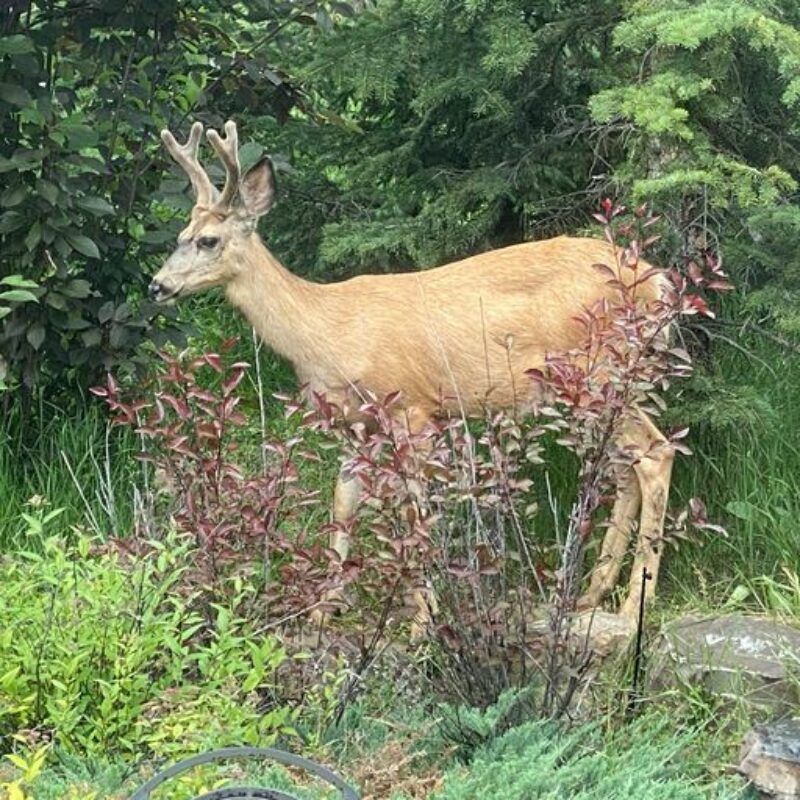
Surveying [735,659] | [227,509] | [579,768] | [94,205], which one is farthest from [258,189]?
[579,768]

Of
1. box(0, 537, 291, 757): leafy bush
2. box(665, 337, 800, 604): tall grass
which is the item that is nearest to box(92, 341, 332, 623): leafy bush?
box(0, 537, 291, 757): leafy bush

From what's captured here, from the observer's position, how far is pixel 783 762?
15.7 ft

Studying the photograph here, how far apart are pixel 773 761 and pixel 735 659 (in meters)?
0.89

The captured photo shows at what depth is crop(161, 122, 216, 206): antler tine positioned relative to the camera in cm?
652

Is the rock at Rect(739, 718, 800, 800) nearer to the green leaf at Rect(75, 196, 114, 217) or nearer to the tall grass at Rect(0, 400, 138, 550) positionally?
the tall grass at Rect(0, 400, 138, 550)

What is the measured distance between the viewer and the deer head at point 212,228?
6.54 metres

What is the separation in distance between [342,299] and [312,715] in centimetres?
224

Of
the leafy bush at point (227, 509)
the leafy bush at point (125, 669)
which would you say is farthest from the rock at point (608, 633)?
the leafy bush at point (125, 669)

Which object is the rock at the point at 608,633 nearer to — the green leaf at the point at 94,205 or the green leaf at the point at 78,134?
the green leaf at the point at 94,205

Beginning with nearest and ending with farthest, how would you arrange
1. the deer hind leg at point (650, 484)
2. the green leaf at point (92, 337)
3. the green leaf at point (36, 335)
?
the deer hind leg at point (650, 484) < the green leaf at point (36, 335) < the green leaf at point (92, 337)

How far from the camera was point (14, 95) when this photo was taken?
6.46m

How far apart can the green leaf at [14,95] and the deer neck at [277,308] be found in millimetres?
→ 1107

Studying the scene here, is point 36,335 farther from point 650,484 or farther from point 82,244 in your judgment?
point 650,484

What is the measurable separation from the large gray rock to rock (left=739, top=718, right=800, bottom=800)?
574mm
